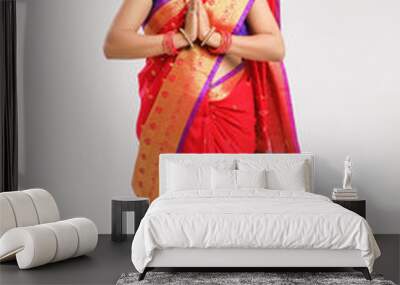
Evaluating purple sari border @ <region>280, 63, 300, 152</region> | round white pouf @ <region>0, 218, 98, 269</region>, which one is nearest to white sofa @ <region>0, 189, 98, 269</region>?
round white pouf @ <region>0, 218, 98, 269</region>

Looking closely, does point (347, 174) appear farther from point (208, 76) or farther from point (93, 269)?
point (93, 269)

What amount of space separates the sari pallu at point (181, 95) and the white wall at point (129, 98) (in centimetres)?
15

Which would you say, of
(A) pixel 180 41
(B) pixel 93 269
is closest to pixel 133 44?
(A) pixel 180 41

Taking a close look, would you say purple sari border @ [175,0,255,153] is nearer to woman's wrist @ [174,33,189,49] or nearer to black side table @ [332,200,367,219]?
woman's wrist @ [174,33,189,49]

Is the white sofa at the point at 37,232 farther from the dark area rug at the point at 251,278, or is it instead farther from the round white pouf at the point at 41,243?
the dark area rug at the point at 251,278

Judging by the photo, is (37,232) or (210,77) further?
(210,77)

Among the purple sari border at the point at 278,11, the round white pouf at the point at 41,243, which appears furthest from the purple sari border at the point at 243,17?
the round white pouf at the point at 41,243

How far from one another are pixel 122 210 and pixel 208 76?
5.29ft

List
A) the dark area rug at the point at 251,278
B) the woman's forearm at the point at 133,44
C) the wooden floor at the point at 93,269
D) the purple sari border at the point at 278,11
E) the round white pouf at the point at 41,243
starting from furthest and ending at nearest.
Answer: the purple sari border at the point at 278,11
the woman's forearm at the point at 133,44
the round white pouf at the point at 41,243
the wooden floor at the point at 93,269
the dark area rug at the point at 251,278

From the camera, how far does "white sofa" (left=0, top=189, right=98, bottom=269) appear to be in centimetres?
516

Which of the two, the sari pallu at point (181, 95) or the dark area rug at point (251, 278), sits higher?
the sari pallu at point (181, 95)

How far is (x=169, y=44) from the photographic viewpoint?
666cm

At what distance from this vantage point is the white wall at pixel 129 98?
22.6 feet

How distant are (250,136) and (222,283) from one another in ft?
7.90
